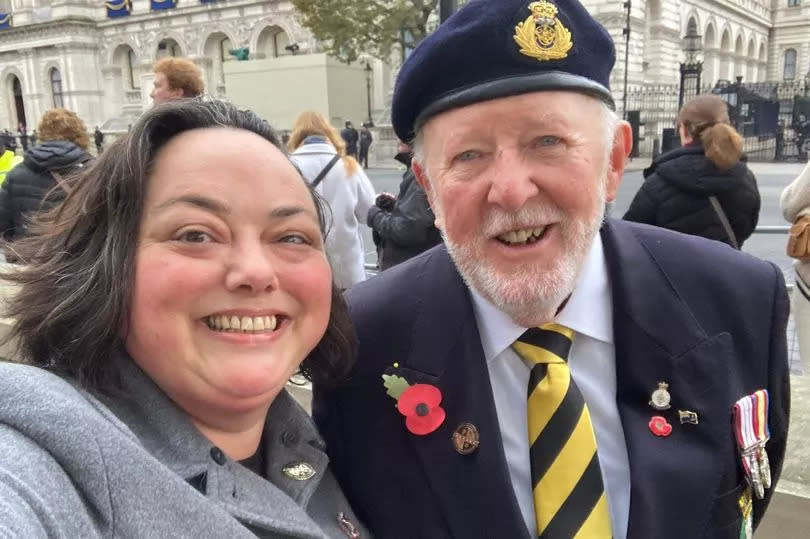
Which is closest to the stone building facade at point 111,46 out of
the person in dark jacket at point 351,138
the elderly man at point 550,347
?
the person in dark jacket at point 351,138

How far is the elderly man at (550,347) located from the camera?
1.50 m

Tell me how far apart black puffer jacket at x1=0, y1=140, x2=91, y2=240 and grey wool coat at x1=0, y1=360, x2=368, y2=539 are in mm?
3701

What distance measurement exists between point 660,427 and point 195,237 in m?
1.08

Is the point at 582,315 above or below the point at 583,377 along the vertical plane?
above

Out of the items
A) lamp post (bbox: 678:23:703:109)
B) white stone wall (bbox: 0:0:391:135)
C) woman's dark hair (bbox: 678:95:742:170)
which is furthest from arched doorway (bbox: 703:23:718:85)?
woman's dark hair (bbox: 678:95:742:170)

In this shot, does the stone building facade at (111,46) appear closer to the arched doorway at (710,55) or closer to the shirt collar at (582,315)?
the arched doorway at (710,55)

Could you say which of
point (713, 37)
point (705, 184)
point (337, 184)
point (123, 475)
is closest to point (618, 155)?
point (123, 475)

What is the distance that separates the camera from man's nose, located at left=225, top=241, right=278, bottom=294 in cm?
128

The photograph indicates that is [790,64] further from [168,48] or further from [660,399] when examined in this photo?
[660,399]

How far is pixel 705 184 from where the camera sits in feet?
14.8

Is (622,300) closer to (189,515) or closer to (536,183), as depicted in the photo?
(536,183)

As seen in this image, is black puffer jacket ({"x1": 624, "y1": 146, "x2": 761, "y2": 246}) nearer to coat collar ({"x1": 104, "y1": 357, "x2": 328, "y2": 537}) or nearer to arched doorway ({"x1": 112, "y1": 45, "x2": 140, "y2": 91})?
coat collar ({"x1": 104, "y1": 357, "x2": 328, "y2": 537})

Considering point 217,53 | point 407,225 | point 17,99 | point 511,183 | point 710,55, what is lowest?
point 407,225

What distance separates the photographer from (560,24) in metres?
1.58
